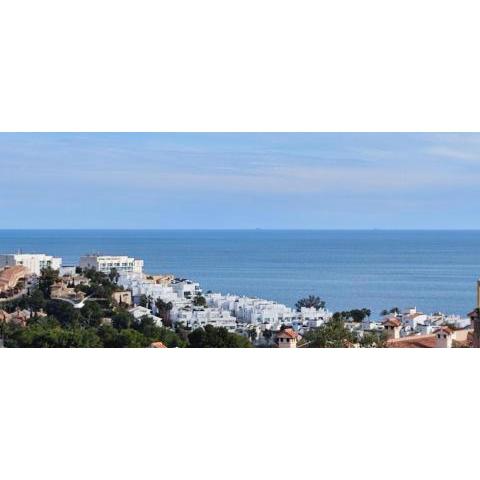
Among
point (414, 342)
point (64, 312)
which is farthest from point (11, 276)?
point (414, 342)

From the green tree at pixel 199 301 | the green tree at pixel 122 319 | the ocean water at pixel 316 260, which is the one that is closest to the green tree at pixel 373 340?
the ocean water at pixel 316 260

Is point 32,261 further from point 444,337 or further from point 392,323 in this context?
point 444,337

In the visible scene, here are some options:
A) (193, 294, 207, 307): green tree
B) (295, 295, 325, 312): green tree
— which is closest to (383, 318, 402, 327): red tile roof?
(295, 295, 325, 312): green tree
